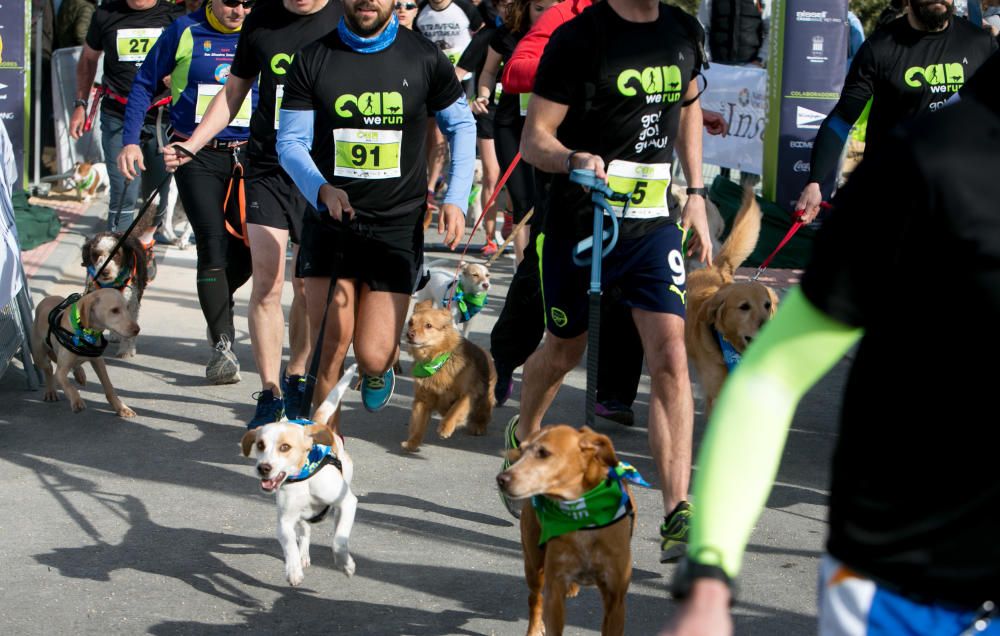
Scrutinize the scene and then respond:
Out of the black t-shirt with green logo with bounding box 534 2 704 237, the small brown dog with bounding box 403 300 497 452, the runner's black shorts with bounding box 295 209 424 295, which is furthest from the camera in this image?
the small brown dog with bounding box 403 300 497 452

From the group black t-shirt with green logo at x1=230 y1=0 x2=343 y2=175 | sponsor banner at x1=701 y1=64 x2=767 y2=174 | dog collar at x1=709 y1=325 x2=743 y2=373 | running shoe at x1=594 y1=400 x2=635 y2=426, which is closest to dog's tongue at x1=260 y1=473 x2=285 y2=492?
black t-shirt with green logo at x1=230 y1=0 x2=343 y2=175

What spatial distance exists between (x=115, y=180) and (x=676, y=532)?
27.7 feet

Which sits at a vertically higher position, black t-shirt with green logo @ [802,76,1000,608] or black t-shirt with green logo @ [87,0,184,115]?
black t-shirt with green logo @ [802,76,1000,608]

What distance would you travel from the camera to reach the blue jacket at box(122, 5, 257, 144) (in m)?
7.71

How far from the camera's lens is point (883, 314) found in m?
1.88

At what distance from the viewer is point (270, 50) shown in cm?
648

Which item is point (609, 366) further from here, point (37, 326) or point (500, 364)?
point (37, 326)

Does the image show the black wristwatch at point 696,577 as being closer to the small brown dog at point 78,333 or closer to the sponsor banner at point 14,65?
the small brown dog at point 78,333

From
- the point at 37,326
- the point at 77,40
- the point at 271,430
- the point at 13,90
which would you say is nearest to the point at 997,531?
the point at 271,430

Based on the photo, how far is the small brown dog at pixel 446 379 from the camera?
6.93 m

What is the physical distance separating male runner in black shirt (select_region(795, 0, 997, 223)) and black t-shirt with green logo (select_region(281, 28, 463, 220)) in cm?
217

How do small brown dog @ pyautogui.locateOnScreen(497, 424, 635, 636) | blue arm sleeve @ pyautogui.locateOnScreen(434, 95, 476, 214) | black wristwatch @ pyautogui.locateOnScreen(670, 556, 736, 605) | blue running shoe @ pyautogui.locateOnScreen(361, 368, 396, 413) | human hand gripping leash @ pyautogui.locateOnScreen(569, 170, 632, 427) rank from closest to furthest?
black wristwatch @ pyautogui.locateOnScreen(670, 556, 736, 605)
small brown dog @ pyautogui.locateOnScreen(497, 424, 635, 636)
human hand gripping leash @ pyautogui.locateOnScreen(569, 170, 632, 427)
blue arm sleeve @ pyautogui.locateOnScreen(434, 95, 476, 214)
blue running shoe @ pyautogui.locateOnScreen(361, 368, 396, 413)

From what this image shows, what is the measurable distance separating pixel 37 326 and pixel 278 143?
2.86 meters

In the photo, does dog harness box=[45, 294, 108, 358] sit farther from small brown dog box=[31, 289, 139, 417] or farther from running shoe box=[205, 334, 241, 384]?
running shoe box=[205, 334, 241, 384]
